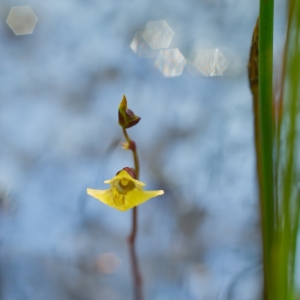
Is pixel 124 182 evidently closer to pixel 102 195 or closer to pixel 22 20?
pixel 102 195

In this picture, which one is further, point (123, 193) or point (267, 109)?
point (123, 193)

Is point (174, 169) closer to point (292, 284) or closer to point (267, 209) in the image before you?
point (267, 209)

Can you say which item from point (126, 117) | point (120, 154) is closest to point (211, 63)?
point (120, 154)

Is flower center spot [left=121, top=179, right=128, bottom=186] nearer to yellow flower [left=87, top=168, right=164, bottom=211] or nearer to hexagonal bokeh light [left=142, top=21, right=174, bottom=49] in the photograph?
yellow flower [left=87, top=168, right=164, bottom=211]

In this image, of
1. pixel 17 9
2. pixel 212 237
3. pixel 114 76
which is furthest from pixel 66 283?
pixel 17 9

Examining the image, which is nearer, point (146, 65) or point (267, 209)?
point (267, 209)
